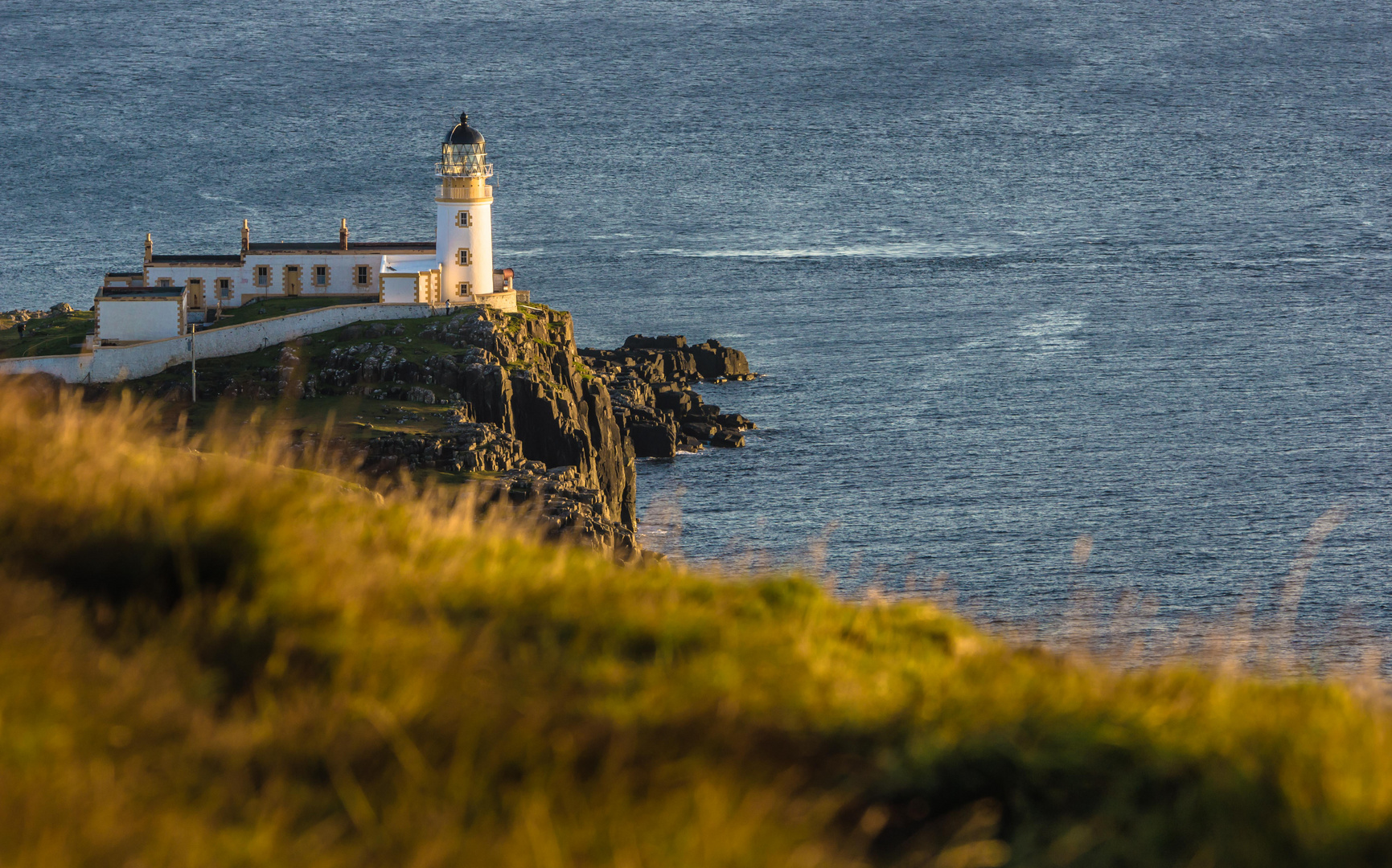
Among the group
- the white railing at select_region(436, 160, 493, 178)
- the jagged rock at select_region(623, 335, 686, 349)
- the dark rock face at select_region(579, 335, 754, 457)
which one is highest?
the white railing at select_region(436, 160, 493, 178)

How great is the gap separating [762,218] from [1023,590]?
389 ft

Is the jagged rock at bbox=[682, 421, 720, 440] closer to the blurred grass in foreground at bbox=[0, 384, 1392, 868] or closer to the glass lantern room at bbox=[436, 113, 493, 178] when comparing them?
the glass lantern room at bbox=[436, 113, 493, 178]

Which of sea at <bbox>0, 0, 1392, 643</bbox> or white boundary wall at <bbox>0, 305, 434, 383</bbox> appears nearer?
white boundary wall at <bbox>0, 305, 434, 383</bbox>

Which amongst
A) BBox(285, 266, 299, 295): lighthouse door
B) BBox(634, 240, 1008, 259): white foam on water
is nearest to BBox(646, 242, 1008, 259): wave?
BBox(634, 240, 1008, 259): white foam on water

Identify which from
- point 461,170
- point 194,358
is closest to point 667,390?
point 461,170

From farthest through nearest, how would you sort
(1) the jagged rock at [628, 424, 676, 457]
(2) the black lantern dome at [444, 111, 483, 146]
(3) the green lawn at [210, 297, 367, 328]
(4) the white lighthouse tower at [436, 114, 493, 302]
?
(1) the jagged rock at [628, 424, 676, 457]
(4) the white lighthouse tower at [436, 114, 493, 302]
(2) the black lantern dome at [444, 111, 483, 146]
(3) the green lawn at [210, 297, 367, 328]

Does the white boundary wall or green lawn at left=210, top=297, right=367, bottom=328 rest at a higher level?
green lawn at left=210, top=297, right=367, bottom=328

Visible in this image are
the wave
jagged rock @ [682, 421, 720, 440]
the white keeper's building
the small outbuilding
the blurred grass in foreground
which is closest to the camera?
the blurred grass in foreground

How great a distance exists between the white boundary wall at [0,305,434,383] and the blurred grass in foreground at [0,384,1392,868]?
57859 mm

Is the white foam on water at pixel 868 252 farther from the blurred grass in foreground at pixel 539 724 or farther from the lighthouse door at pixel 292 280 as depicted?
the blurred grass in foreground at pixel 539 724

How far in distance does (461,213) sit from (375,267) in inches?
217

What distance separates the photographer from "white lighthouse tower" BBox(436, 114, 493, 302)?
73.8m

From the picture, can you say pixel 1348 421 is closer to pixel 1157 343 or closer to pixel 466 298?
pixel 1157 343

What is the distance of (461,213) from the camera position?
74.0 metres
